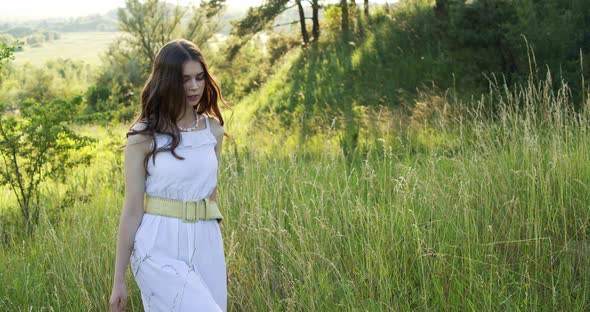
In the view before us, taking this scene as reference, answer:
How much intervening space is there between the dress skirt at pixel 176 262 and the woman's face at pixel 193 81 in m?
0.57

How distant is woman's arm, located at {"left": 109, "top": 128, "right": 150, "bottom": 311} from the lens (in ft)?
9.93

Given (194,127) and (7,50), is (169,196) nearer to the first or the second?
(194,127)

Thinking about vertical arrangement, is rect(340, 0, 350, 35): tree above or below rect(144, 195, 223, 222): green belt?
below

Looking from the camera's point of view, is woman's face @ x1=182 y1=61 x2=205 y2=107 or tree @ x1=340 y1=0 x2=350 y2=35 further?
tree @ x1=340 y1=0 x2=350 y2=35

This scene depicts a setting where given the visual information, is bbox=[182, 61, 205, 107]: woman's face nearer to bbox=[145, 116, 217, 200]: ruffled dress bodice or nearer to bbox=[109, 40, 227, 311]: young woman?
bbox=[109, 40, 227, 311]: young woman

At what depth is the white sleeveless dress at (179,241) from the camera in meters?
2.94

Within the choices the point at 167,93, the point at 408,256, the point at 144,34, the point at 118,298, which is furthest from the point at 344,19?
the point at 118,298

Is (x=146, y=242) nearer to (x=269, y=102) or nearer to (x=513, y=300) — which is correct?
(x=513, y=300)

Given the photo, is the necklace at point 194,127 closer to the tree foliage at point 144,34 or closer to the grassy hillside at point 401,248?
the grassy hillside at point 401,248

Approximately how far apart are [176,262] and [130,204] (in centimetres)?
33

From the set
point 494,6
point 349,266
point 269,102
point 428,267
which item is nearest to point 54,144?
point 349,266

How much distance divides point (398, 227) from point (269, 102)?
1266 cm

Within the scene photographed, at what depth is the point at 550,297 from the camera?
142 inches

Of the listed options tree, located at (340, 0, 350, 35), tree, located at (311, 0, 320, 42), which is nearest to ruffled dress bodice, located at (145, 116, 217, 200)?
tree, located at (340, 0, 350, 35)
